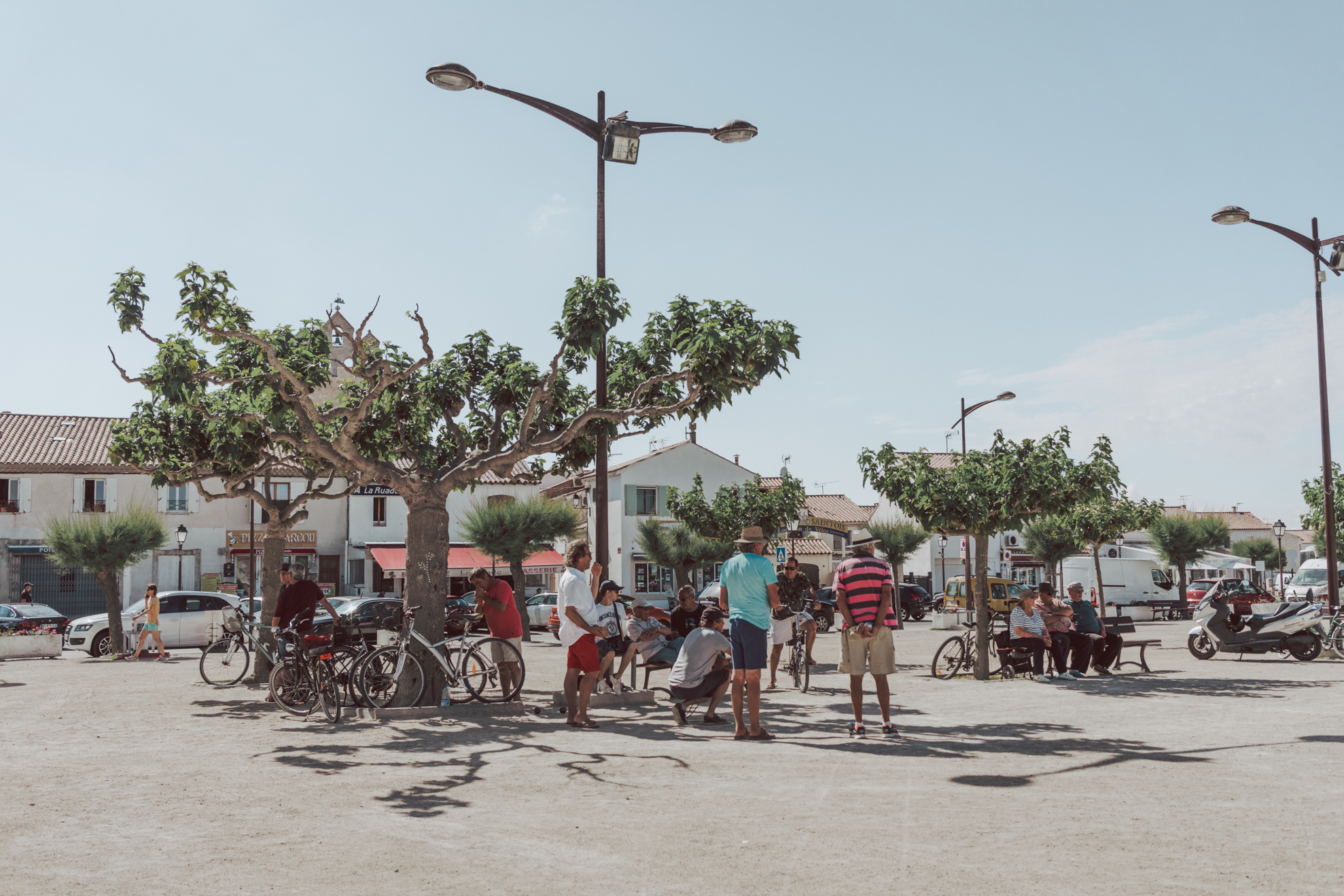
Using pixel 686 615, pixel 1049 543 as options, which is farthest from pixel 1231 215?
pixel 1049 543

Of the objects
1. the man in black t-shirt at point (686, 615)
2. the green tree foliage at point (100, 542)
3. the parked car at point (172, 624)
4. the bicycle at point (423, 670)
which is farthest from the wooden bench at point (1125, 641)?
the green tree foliage at point (100, 542)

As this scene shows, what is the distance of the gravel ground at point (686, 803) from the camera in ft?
17.2

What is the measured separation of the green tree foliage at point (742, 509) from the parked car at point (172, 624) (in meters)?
14.8

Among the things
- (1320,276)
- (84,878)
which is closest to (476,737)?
(84,878)

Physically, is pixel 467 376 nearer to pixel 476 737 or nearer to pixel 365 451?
pixel 365 451

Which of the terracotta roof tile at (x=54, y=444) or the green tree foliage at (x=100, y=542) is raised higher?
the terracotta roof tile at (x=54, y=444)

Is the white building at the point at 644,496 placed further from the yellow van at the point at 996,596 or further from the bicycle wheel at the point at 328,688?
the bicycle wheel at the point at 328,688

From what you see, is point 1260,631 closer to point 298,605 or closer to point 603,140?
point 603,140

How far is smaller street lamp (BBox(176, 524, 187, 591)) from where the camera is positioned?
33.7 metres

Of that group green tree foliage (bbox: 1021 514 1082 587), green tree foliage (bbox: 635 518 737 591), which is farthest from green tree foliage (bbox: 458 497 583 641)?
green tree foliage (bbox: 1021 514 1082 587)

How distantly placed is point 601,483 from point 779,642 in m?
3.57

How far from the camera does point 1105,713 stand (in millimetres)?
11398

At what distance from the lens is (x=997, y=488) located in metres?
16.4

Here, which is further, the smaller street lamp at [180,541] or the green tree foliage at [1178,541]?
the green tree foliage at [1178,541]
